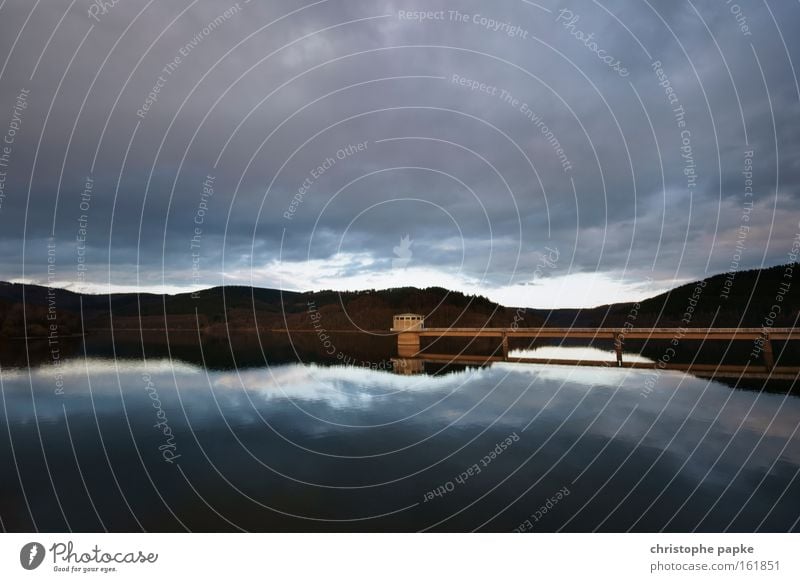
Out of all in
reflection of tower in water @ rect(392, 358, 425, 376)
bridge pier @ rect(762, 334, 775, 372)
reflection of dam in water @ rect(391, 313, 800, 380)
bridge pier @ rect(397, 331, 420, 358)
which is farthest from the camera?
bridge pier @ rect(397, 331, 420, 358)

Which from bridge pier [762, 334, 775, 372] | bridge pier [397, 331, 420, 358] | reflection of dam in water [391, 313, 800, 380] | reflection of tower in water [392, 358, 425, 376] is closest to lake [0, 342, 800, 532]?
reflection of dam in water [391, 313, 800, 380]

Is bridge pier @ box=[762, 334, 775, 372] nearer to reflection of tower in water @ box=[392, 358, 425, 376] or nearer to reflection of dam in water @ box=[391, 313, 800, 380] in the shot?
reflection of dam in water @ box=[391, 313, 800, 380]

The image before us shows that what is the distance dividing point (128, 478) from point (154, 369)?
43477mm

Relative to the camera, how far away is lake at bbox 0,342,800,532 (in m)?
12.3

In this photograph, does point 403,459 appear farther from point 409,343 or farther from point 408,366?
point 409,343

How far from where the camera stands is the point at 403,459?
57.4 feet

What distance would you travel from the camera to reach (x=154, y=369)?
5397 centimetres

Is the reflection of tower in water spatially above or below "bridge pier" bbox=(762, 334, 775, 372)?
below

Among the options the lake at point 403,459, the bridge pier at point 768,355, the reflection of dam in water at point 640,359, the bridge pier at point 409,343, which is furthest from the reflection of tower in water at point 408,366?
the bridge pier at point 768,355

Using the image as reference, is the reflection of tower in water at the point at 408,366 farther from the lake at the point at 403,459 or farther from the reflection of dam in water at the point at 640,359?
the lake at the point at 403,459

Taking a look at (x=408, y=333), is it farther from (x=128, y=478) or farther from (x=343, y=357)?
(x=128, y=478)

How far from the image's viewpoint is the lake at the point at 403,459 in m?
12.3

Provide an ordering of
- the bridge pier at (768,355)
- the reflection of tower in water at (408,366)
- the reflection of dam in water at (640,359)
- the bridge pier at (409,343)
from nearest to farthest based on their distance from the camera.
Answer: the reflection of dam in water at (640,359)
the bridge pier at (768,355)
the reflection of tower in water at (408,366)
the bridge pier at (409,343)

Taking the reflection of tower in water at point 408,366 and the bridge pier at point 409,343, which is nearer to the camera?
the reflection of tower in water at point 408,366
